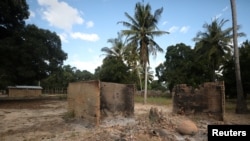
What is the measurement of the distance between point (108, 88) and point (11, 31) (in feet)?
55.1

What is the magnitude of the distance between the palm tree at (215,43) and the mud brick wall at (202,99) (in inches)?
623

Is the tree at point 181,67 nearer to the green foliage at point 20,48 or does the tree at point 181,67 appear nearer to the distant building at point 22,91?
the green foliage at point 20,48

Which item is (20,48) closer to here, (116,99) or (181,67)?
(116,99)

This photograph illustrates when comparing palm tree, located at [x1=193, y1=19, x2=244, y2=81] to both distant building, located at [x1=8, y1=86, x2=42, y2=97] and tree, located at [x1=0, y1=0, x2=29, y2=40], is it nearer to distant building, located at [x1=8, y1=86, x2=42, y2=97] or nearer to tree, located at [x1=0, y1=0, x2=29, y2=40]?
tree, located at [x1=0, y1=0, x2=29, y2=40]

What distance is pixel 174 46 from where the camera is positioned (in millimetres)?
43312

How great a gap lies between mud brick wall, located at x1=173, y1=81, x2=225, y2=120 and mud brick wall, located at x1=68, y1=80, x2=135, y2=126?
3122mm

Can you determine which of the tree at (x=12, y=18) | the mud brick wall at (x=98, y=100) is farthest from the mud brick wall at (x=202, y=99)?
the tree at (x=12, y=18)

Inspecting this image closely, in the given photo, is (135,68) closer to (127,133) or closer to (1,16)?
(1,16)

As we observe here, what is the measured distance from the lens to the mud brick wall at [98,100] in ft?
31.9

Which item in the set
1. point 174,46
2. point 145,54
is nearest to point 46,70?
point 145,54

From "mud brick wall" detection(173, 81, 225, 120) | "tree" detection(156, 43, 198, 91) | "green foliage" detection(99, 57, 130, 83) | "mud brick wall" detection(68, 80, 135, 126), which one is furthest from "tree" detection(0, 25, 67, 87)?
"tree" detection(156, 43, 198, 91)

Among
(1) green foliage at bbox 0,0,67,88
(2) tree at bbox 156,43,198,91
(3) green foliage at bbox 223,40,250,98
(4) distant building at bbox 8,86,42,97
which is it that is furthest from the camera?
(4) distant building at bbox 8,86,42,97

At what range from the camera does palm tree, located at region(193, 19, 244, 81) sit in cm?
2677

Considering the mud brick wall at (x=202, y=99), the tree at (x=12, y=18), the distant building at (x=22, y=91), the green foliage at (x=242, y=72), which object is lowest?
the distant building at (x=22, y=91)
